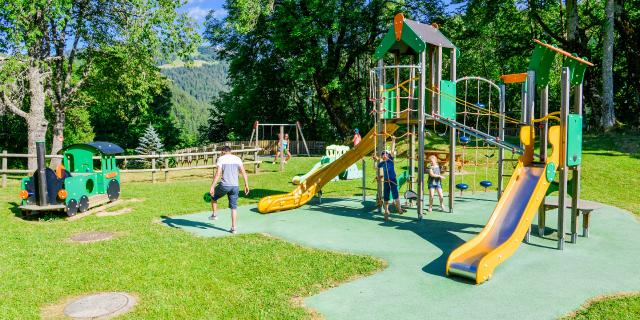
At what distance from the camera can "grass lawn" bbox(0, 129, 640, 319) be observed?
18.7 ft

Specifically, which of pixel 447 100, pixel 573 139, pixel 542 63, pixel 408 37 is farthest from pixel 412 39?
pixel 573 139

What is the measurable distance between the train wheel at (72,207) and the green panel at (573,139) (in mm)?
11070

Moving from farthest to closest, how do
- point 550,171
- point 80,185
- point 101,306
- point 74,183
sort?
1. point 80,185
2. point 74,183
3. point 550,171
4. point 101,306

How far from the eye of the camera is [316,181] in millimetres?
13062

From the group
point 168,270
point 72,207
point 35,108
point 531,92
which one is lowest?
point 168,270

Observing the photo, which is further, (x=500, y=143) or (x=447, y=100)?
(x=447, y=100)

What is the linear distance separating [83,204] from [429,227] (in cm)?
872

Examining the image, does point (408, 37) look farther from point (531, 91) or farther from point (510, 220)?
point (510, 220)

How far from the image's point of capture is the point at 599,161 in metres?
18.7

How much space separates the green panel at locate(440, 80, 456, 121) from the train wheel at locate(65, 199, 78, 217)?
9.23 metres

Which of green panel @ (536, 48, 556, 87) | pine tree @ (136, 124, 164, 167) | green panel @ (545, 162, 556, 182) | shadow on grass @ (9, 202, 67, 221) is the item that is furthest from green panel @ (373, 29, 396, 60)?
pine tree @ (136, 124, 164, 167)

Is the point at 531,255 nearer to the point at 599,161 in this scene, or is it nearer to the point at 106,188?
the point at 106,188

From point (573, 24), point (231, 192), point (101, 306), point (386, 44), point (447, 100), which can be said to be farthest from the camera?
point (573, 24)

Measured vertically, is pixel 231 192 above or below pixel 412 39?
below
